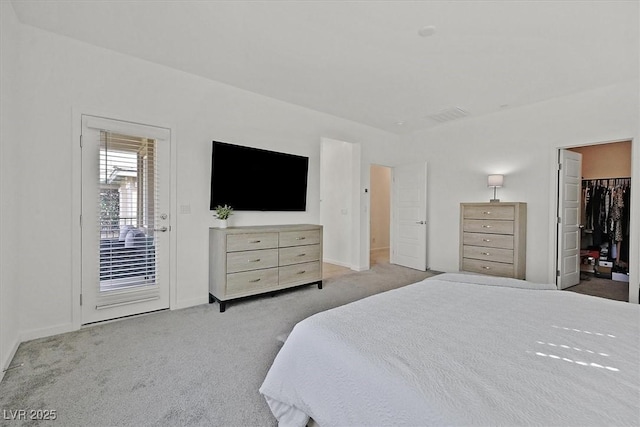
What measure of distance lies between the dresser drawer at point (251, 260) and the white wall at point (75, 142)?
46cm

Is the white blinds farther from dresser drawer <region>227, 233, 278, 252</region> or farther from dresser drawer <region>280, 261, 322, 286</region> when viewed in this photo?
dresser drawer <region>280, 261, 322, 286</region>

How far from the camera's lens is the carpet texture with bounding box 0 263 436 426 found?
160cm

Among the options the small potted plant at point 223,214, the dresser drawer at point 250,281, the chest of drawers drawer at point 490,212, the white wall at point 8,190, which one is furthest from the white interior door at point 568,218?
the white wall at point 8,190

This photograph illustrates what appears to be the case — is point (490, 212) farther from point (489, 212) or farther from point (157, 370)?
point (157, 370)

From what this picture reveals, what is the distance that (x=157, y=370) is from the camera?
2.01 meters

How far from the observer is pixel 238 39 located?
2.65 m

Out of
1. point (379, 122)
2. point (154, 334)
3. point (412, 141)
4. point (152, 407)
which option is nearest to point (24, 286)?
point (154, 334)

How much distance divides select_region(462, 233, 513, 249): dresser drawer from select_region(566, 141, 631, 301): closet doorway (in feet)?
4.27

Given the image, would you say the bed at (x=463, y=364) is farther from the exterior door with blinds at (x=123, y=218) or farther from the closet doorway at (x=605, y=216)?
the closet doorway at (x=605, y=216)

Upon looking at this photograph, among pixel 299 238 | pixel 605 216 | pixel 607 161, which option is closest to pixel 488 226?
pixel 605 216

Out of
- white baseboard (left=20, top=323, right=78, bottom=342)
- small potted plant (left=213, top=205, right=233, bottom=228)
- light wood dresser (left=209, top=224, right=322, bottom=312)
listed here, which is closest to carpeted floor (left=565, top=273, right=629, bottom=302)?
light wood dresser (left=209, top=224, right=322, bottom=312)

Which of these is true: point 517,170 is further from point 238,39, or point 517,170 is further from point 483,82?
point 238,39

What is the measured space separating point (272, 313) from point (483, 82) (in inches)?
142

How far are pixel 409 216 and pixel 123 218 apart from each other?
4514 millimetres
